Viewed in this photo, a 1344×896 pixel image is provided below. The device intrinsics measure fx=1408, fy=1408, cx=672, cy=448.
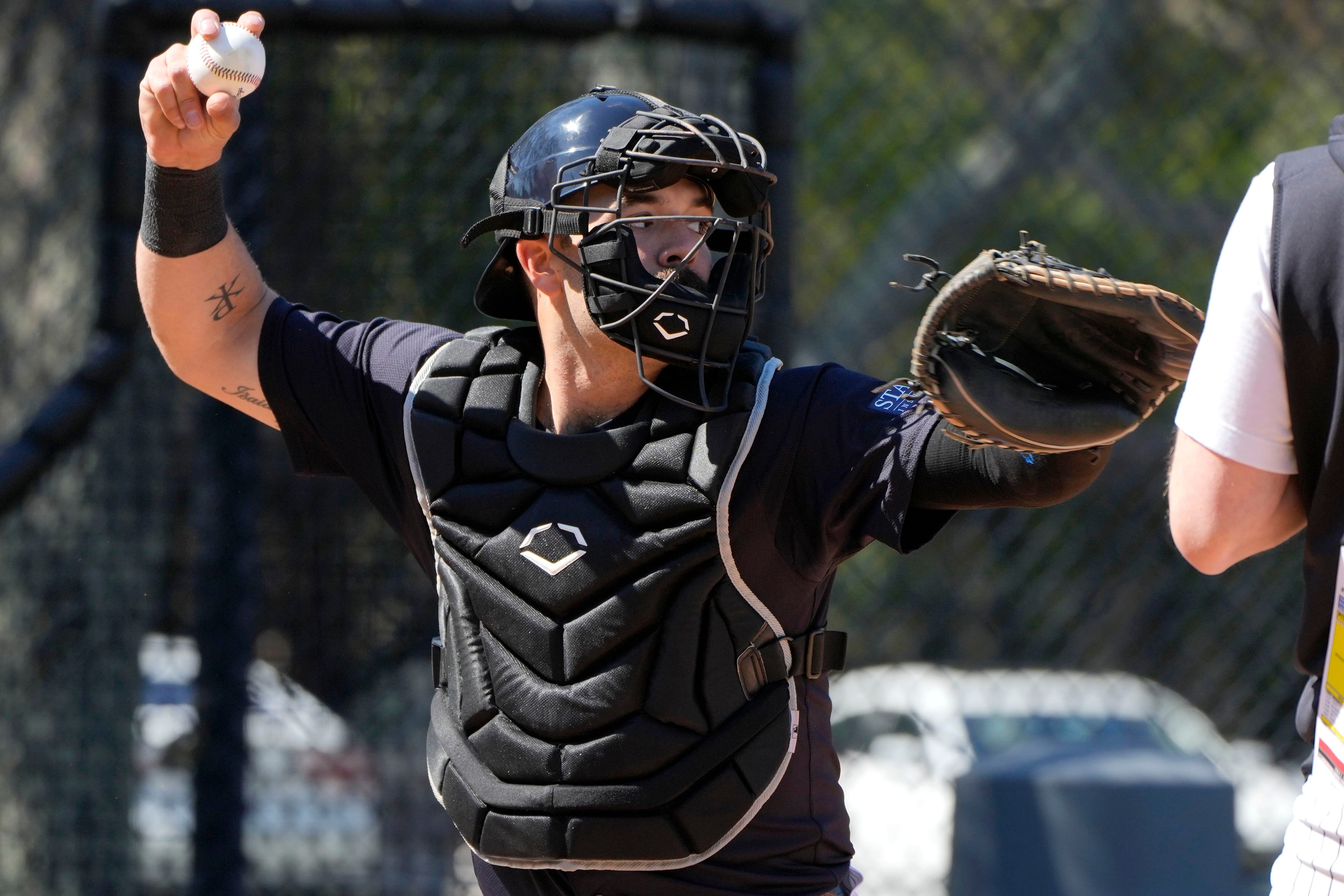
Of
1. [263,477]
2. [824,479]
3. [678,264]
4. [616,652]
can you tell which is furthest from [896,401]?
[263,477]

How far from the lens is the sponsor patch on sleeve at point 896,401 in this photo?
1973mm

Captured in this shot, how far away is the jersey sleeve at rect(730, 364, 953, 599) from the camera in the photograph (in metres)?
1.93

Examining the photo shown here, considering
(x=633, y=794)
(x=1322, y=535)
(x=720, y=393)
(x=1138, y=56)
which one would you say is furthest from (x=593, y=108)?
(x=1138, y=56)

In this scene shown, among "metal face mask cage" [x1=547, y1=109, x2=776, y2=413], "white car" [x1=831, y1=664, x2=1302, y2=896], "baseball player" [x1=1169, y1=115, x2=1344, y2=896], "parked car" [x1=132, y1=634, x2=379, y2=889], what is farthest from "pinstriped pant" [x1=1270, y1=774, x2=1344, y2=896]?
"parked car" [x1=132, y1=634, x2=379, y2=889]

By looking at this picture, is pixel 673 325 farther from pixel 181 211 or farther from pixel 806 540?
pixel 181 211

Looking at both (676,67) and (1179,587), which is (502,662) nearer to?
(676,67)

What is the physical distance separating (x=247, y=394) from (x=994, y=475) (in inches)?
49.6

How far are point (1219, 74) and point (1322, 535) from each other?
3881mm

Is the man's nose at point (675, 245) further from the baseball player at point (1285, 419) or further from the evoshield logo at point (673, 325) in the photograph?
the baseball player at point (1285, 419)

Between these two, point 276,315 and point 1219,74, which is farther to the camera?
point 1219,74

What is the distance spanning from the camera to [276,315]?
2.36 metres

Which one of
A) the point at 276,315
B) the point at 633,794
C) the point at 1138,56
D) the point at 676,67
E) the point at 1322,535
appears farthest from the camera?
the point at 1138,56

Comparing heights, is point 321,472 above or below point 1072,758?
above

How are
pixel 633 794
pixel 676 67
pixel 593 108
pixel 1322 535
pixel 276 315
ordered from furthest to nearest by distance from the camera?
pixel 676 67 < pixel 276 315 < pixel 593 108 < pixel 633 794 < pixel 1322 535
